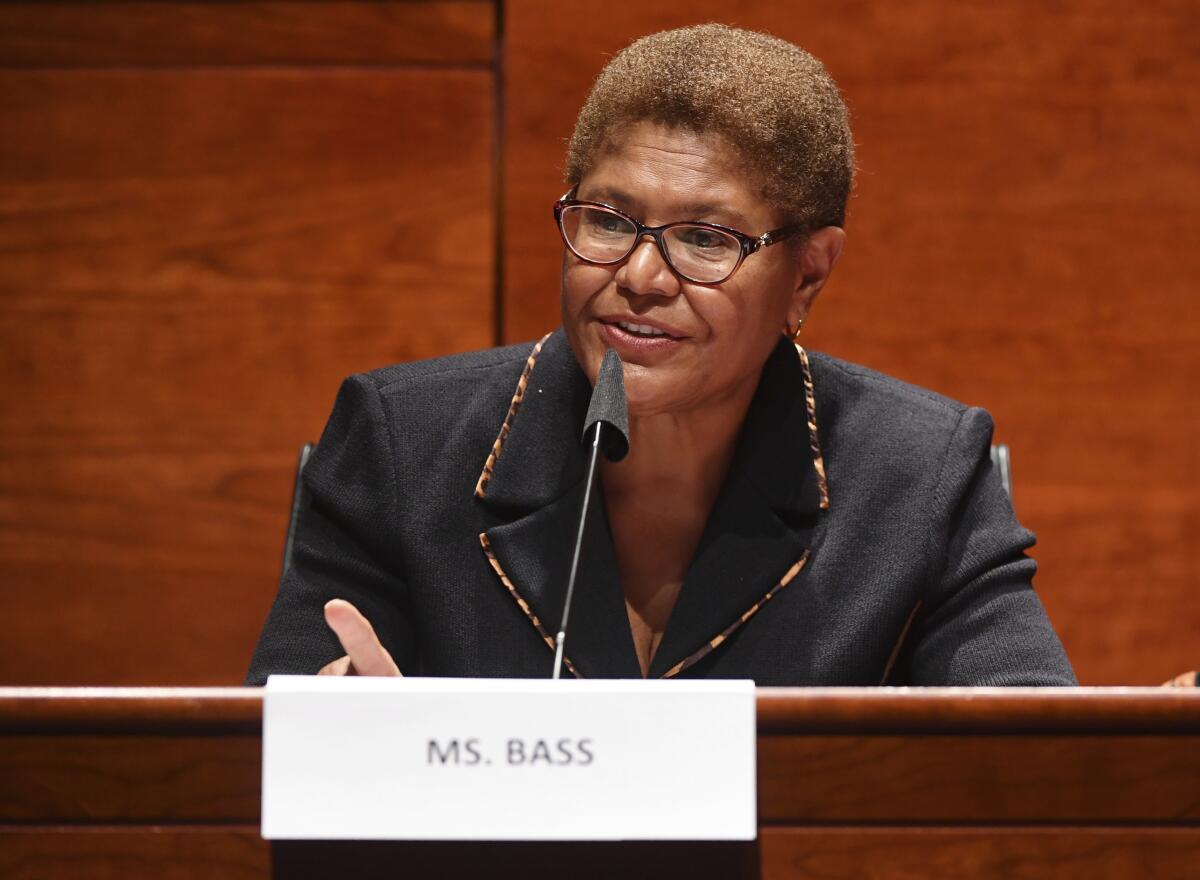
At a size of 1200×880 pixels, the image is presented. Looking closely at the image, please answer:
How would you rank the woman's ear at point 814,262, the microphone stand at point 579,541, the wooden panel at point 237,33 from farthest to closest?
the wooden panel at point 237,33, the woman's ear at point 814,262, the microphone stand at point 579,541

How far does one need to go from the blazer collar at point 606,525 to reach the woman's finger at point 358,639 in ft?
0.99

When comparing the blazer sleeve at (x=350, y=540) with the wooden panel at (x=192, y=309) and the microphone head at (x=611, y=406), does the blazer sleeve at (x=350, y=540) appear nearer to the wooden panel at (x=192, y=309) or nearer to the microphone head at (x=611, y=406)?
the microphone head at (x=611, y=406)

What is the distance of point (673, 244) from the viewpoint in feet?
3.98

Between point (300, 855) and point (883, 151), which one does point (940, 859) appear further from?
point (883, 151)

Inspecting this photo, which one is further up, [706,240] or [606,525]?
[706,240]

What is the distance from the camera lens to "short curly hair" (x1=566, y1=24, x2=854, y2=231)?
1.22 meters

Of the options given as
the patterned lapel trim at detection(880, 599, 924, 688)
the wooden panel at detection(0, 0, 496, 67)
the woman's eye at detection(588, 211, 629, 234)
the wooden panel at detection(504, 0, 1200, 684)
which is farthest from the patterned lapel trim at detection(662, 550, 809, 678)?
the wooden panel at detection(0, 0, 496, 67)

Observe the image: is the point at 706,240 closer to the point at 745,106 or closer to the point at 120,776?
the point at 745,106

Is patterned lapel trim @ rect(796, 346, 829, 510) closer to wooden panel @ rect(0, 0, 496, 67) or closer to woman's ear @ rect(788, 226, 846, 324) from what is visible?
woman's ear @ rect(788, 226, 846, 324)

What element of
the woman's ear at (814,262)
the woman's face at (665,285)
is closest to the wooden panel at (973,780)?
the woman's face at (665,285)

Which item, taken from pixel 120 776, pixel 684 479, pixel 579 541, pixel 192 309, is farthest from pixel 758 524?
pixel 192 309

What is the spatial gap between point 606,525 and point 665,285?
242 millimetres

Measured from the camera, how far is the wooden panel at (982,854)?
0.70 m

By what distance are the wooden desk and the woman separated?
46 centimetres
